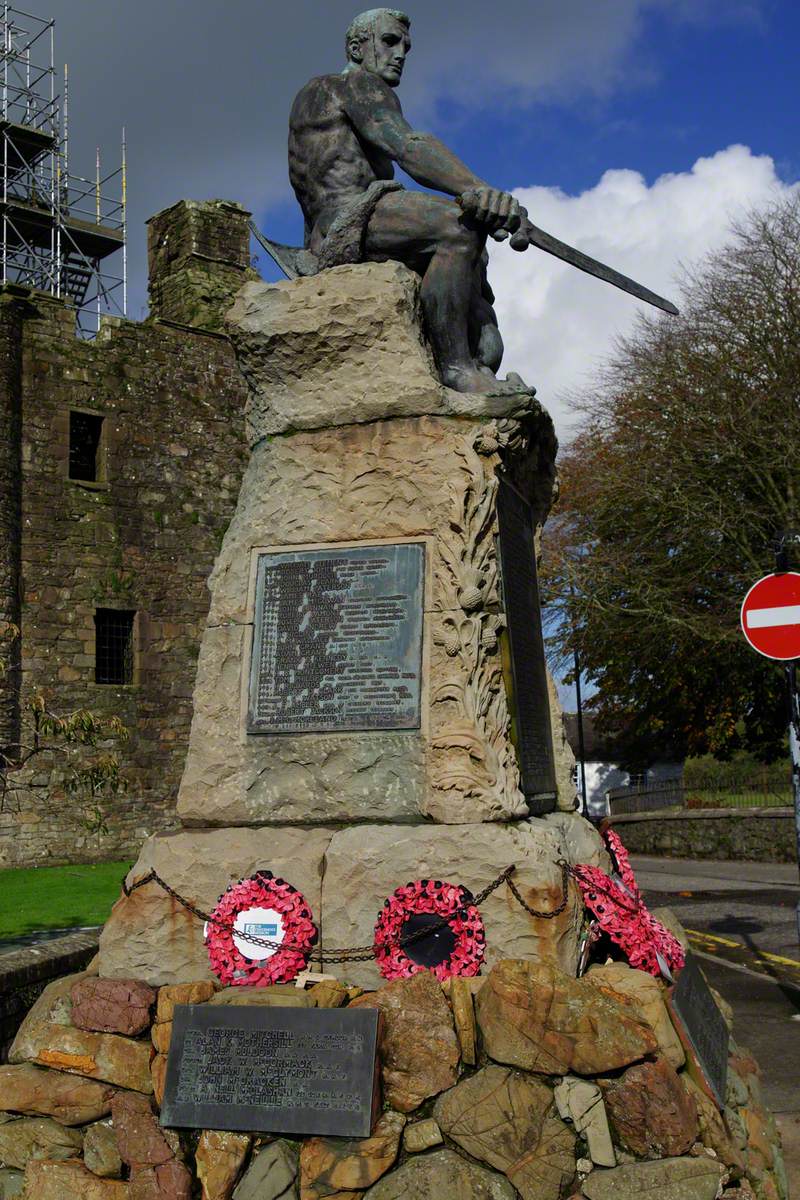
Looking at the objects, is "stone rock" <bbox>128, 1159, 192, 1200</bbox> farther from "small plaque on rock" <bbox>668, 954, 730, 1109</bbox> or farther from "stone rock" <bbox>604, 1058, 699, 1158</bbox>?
"small plaque on rock" <bbox>668, 954, 730, 1109</bbox>

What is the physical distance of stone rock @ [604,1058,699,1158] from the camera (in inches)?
170

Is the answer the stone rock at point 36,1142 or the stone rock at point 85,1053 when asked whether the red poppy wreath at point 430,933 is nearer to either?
the stone rock at point 85,1053

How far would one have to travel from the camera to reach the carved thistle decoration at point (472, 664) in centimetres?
530

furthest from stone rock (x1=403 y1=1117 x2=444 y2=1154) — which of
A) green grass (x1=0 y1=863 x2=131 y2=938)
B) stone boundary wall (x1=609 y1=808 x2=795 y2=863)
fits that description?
stone boundary wall (x1=609 y1=808 x2=795 y2=863)

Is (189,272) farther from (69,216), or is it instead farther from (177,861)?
(177,861)

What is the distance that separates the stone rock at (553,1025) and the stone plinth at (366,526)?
0.84m

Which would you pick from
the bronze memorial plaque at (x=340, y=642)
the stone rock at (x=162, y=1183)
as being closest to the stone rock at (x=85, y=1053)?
the stone rock at (x=162, y=1183)

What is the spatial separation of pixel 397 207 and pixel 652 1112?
442cm

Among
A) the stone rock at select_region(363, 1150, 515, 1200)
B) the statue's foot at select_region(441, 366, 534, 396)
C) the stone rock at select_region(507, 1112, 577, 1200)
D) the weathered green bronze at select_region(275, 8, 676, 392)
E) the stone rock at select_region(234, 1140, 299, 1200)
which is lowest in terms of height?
the stone rock at select_region(234, 1140, 299, 1200)

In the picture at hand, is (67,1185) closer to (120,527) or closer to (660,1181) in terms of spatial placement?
(660,1181)

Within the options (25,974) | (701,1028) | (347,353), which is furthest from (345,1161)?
(347,353)

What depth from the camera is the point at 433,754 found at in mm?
5391

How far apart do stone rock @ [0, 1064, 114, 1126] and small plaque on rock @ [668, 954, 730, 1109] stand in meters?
2.31

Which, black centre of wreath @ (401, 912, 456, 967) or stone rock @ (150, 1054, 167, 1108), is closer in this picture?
stone rock @ (150, 1054, 167, 1108)
